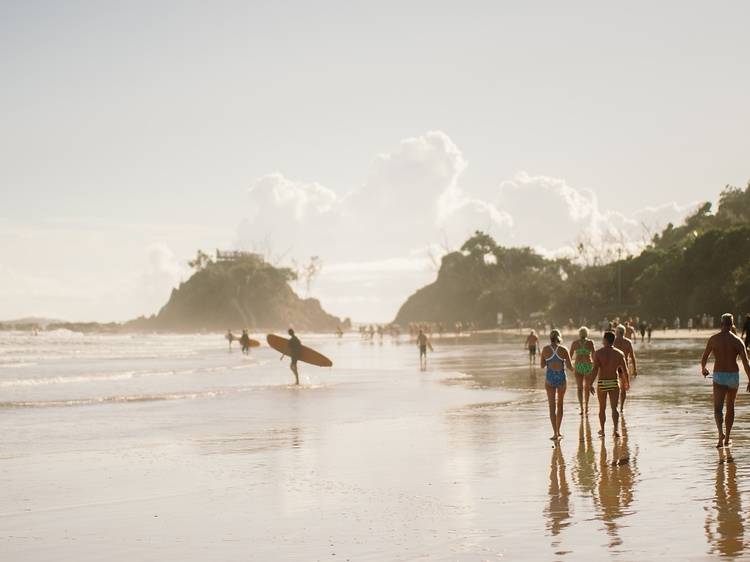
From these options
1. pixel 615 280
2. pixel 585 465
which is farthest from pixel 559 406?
pixel 615 280

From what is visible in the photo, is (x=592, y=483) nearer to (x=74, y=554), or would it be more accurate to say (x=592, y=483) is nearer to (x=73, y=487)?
(x=74, y=554)

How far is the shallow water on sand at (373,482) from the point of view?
7.69m

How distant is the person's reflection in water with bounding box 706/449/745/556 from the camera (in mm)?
7082

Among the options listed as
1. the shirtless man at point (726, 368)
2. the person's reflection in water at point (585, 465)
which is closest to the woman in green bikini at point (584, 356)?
the person's reflection in water at point (585, 465)

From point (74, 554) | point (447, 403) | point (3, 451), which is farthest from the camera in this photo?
point (447, 403)

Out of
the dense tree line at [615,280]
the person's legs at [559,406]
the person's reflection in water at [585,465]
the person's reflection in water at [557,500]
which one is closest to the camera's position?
the person's reflection in water at [557,500]

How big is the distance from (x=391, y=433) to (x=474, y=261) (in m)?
161

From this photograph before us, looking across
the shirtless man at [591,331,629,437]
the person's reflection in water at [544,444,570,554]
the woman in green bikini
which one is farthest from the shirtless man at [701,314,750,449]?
the woman in green bikini

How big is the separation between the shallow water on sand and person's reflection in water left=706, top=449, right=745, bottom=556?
1.2 inches

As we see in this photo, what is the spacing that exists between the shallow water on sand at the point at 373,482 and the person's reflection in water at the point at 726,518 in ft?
0.10

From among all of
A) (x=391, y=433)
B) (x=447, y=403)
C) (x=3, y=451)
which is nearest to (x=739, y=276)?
(x=447, y=403)

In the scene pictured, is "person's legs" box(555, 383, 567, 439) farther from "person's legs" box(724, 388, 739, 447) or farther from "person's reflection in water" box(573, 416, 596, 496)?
"person's legs" box(724, 388, 739, 447)

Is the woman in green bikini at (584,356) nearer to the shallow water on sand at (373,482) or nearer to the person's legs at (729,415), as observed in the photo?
the shallow water on sand at (373,482)

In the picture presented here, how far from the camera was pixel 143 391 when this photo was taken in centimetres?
2758
